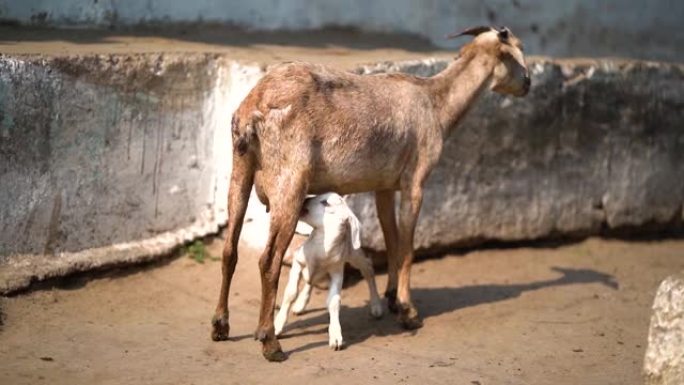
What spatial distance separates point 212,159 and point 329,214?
1.83m

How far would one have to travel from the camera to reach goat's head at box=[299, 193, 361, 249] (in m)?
7.05

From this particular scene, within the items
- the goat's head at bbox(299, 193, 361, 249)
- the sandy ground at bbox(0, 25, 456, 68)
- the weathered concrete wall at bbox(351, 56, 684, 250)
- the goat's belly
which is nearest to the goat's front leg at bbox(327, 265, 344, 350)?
the goat's head at bbox(299, 193, 361, 249)

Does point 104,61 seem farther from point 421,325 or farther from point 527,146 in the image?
point 527,146

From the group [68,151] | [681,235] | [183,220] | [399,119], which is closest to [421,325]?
[399,119]

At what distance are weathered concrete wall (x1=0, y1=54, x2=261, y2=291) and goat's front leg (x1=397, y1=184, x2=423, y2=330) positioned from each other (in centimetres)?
153

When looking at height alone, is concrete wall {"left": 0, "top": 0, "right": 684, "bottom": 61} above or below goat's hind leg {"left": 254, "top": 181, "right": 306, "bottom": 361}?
→ above

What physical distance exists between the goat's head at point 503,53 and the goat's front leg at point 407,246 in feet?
3.96

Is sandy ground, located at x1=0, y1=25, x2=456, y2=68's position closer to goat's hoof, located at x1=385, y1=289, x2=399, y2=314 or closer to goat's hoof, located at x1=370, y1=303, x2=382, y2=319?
goat's hoof, located at x1=385, y1=289, x2=399, y2=314

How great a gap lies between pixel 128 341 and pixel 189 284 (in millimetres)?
1164

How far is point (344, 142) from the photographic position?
278 inches

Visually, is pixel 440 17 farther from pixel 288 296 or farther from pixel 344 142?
pixel 288 296

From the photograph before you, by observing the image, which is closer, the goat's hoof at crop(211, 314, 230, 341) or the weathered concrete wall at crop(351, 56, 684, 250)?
the goat's hoof at crop(211, 314, 230, 341)

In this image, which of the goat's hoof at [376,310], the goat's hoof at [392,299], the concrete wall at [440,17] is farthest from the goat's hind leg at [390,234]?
the concrete wall at [440,17]

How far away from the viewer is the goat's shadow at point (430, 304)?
7.54 meters
